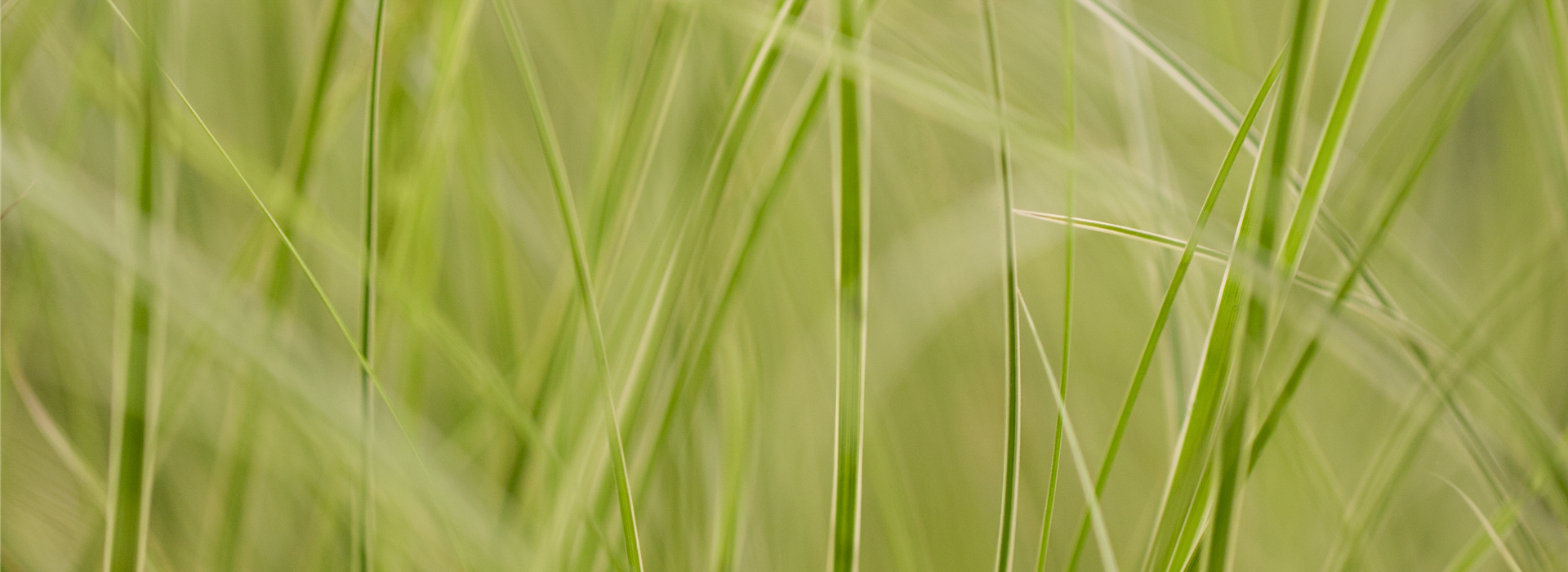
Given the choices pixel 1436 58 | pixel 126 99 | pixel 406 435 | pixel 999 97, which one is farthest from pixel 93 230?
pixel 1436 58

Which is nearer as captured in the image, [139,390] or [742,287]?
[139,390]

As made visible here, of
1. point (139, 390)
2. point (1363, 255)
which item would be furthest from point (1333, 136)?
point (139, 390)

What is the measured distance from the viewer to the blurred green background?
0.30 metres

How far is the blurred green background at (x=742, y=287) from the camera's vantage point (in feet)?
1.00

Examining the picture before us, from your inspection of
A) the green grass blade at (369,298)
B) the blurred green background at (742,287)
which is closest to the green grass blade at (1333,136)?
the blurred green background at (742,287)

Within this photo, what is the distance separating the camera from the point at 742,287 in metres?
0.38

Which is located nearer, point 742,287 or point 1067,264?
point 1067,264

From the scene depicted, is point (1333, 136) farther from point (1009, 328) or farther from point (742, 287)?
point (742, 287)

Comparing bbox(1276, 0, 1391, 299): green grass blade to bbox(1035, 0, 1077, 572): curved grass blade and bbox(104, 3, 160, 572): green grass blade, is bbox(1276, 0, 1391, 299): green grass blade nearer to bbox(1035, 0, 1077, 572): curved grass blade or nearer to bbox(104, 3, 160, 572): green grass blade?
bbox(1035, 0, 1077, 572): curved grass blade

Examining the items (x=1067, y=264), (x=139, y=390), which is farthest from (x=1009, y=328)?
(x=139, y=390)

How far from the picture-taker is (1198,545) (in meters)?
0.28

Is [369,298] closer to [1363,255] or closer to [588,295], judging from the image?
[588,295]

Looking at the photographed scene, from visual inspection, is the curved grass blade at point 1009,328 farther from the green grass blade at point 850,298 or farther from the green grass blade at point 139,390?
the green grass blade at point 139,390

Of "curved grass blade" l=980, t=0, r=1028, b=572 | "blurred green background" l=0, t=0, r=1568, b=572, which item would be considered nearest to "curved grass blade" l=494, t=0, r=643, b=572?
"blurred green background" l=0, t=0, r=1568, b=572
